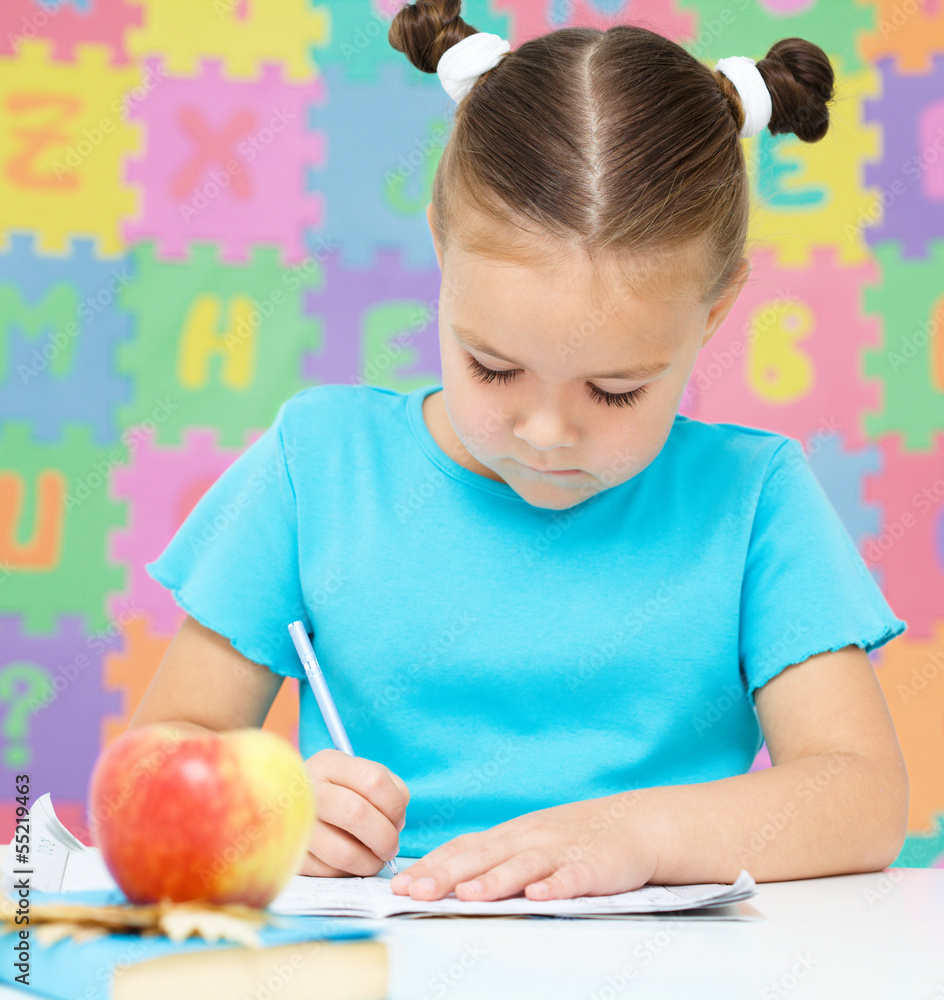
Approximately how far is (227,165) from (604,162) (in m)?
1.16

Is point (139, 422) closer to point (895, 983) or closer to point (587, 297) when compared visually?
point (587, 297)

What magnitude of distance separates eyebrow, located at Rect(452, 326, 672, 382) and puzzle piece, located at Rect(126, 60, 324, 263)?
109 centimetres

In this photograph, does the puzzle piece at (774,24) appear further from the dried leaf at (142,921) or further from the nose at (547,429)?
the dried leaf at (142,921)

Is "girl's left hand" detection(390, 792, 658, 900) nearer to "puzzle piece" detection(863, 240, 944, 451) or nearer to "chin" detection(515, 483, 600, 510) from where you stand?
"chin" detection(515, 483, 600, 510)

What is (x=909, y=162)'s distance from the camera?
1.79 meters

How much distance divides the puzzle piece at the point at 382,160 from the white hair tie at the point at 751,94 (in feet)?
3.00

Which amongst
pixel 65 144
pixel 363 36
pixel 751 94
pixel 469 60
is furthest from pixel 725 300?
pixel 65 144

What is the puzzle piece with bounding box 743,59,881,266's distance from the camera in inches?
70.9

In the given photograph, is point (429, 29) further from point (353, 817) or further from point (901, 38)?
point (901, 38)

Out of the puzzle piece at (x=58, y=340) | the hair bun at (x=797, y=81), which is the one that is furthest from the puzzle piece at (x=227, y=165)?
the hair bun at (x=797, y=81)

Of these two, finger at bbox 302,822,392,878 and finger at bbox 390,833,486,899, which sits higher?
finger at bbox 302,822,392,878

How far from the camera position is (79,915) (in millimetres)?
433

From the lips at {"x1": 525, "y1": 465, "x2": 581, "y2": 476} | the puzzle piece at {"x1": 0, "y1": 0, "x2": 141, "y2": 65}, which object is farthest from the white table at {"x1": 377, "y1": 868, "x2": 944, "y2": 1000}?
the puzzle piece at {"x1": 0, "y1": 0, "x2": 141, "y2": 65}

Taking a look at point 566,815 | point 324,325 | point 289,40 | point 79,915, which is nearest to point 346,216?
point 324,325
